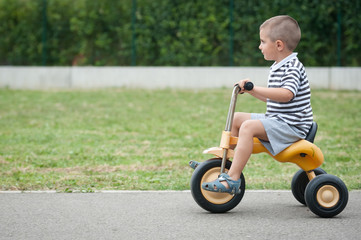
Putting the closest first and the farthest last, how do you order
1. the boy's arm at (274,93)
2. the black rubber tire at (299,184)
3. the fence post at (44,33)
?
1. the boy's arm at (274,93)
2. the black rubber tire at (299,184)
3. the fence post at (44,33)

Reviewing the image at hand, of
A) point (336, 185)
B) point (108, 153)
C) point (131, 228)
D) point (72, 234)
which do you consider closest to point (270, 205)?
point (336, 185)

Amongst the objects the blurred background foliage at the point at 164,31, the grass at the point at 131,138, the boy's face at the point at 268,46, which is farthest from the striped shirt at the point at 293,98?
the blurred background foliage at the point at 164,31

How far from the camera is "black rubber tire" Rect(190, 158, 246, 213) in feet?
15.0

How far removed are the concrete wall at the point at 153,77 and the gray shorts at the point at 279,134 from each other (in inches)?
449

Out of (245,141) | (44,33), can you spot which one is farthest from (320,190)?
(44,33)

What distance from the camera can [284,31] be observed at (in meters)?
4.63

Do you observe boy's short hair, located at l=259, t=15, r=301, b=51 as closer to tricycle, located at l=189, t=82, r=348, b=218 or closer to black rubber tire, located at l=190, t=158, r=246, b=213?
tricycle, located at l=189, t=82, r=348, b=218

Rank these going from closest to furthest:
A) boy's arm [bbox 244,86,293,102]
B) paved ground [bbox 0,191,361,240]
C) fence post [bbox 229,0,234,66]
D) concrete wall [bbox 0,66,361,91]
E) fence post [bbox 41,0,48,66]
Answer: paved ground [bbox 0,191,361,240] → boy's arm [bbox 244,86,293,102] → concrete wall [bbox 0,66,361,91] → fence post [bbox 229,0,234,66] → fence post [bbox 41,0,48,66]

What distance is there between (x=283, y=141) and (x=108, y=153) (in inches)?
141

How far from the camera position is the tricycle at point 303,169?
455 centimetres

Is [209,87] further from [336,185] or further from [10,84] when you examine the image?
[336,185]

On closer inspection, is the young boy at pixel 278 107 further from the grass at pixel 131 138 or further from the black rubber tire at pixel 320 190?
the grass at pixel 131 138

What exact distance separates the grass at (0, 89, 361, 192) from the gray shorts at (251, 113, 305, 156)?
1.26m

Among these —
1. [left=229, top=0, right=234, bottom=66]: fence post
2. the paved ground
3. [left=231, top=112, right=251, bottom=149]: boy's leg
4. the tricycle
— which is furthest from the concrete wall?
the tricycle
